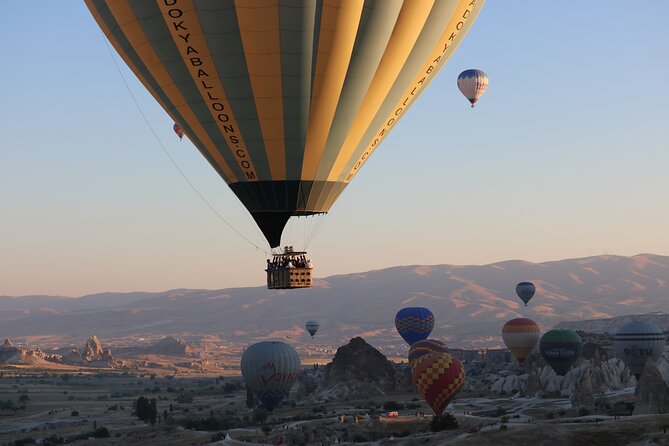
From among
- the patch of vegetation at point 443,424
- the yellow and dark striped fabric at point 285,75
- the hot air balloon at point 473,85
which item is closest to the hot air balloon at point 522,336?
the hot air balloon at point 473,85

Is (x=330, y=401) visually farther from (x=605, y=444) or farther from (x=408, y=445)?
(x=605, y=444)

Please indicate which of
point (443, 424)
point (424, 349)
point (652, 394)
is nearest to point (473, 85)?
point (424, 349)

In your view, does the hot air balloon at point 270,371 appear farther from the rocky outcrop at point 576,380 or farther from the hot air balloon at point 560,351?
the hot air balloon at point 560,351

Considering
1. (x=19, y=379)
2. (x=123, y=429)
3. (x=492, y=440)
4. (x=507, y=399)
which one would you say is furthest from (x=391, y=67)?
(x=19, y=379)

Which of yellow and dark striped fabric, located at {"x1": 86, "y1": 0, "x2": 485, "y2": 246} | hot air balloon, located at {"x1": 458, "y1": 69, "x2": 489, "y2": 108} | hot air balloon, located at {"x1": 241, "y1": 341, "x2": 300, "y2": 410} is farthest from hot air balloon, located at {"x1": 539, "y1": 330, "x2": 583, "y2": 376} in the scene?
yellow and dark striped fabric, located at {"x1": 86, "y1": 0, "x2": 485, "y2": 246}

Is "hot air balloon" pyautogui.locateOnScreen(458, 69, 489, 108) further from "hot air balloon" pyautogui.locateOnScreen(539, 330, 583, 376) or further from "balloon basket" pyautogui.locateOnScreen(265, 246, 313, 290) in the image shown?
"balloon basket" pyautogui.locateOnScreen(265, 246, 313, 290)
